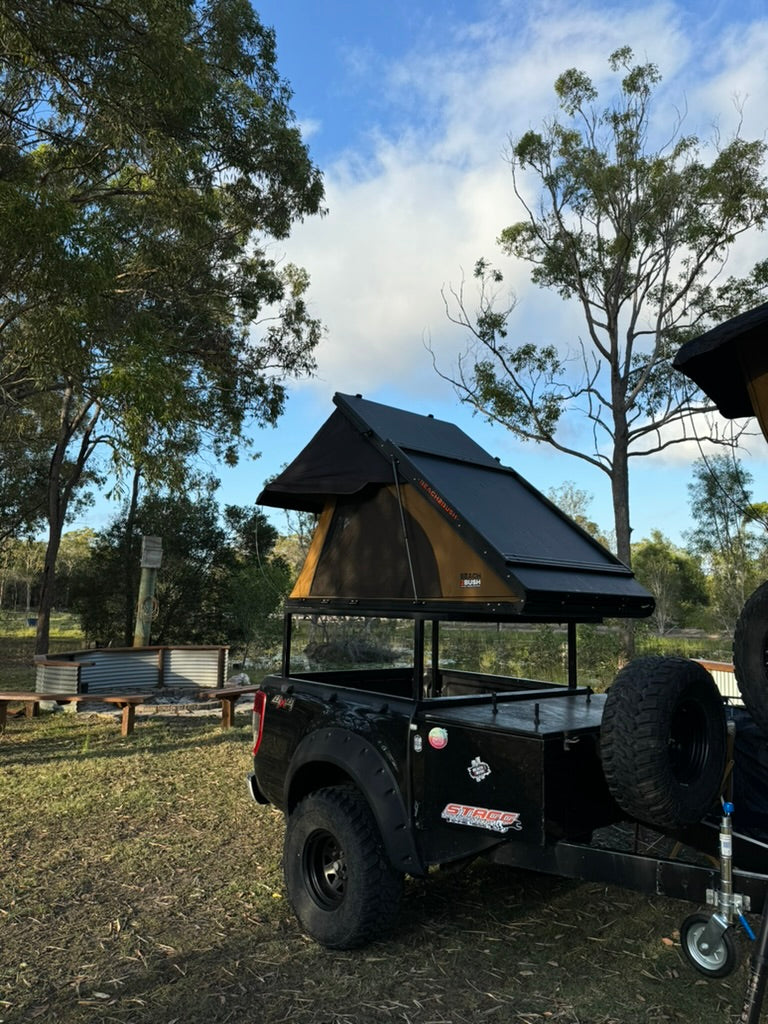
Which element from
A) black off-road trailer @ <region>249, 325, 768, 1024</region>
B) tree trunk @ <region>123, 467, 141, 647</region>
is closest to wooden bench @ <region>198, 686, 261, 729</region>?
black off-road trailer @ <region>249, 325, 768, 1024</region>

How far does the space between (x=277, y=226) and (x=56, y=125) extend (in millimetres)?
5728

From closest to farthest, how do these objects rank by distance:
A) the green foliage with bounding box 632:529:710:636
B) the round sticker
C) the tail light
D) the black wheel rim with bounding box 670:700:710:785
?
the black wheel rim with bounding box 670:700:710:785 → the round sticker → the tail light → the green foliage with bounding box 632:529:710:636

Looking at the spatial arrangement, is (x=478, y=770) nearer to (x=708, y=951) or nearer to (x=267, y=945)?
(x=708, y=951)

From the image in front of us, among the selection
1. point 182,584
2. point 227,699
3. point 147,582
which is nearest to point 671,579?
point 182,584

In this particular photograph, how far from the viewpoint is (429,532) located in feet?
12.6

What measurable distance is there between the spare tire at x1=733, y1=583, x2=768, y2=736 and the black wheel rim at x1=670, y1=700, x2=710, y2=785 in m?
0.30

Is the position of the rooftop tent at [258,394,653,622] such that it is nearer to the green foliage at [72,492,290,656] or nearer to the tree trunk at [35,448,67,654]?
the tree trunk at [35,448,67,654]

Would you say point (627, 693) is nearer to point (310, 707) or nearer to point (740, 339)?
point (740, 339)

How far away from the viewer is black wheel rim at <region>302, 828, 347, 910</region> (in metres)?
3.76

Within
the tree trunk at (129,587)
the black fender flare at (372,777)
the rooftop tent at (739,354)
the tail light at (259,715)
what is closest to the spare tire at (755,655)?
the rooftop tent at (739,354)

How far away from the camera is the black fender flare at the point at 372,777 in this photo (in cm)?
341

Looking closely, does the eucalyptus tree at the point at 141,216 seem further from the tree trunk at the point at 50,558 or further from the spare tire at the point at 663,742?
the spare tire at the point at 663,742

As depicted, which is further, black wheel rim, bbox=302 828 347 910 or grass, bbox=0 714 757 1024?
black wheel rim, bbox=302 828 347 910

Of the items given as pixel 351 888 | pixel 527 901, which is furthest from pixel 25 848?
pixel 527 901
